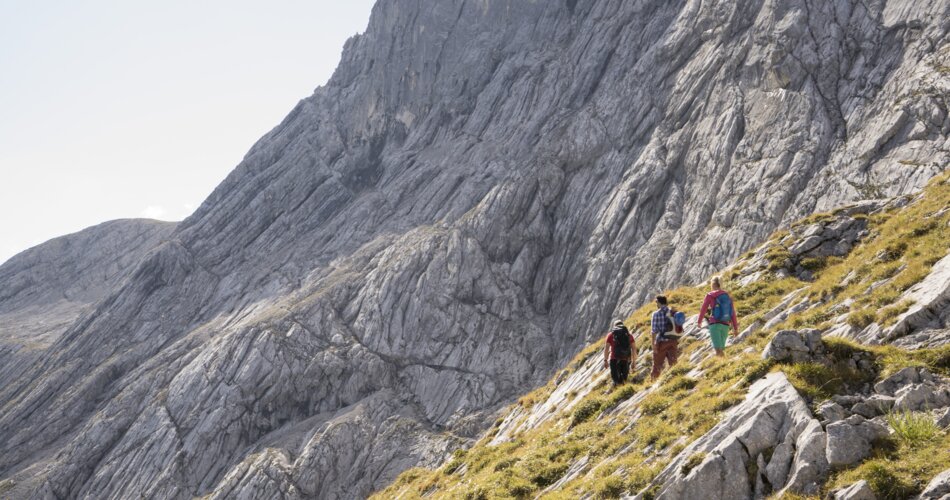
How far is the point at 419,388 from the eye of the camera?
85.2 meters

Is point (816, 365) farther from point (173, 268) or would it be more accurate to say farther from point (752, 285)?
point (173, 268)

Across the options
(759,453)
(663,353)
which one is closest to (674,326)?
(663,353)

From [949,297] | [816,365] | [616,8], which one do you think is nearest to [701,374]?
[816,365]

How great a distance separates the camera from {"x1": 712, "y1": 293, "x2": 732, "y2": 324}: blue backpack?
20125 mm

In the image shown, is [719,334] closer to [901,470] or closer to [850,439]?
[850,439]

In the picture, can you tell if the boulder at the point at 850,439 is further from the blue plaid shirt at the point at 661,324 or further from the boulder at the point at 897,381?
the blue plaid shirt at the point at 661,324

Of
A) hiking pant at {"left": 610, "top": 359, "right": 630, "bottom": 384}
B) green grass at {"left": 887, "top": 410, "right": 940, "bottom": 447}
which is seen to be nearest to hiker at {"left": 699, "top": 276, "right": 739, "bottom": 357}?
hiking pant at {"left": 610, "top": 359, "right": 630, "bottom": 384}

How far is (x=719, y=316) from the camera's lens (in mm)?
20188

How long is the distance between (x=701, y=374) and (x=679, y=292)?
12444 mm

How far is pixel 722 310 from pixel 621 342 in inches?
157

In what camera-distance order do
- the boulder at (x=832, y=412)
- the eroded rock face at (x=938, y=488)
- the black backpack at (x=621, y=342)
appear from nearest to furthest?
the eroded rock face at (x=938, y=488), the boulder at (x=832, y=412), the black backpack at (x=621, y=342)

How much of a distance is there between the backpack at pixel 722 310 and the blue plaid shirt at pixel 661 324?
6.85 ft

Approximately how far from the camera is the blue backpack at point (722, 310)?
20.1m

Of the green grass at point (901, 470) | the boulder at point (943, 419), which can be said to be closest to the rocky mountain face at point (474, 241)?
the boulder at point (943, 419)
